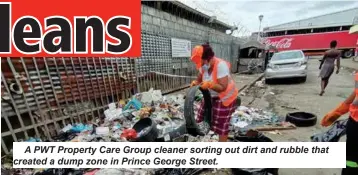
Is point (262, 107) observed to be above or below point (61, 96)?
below

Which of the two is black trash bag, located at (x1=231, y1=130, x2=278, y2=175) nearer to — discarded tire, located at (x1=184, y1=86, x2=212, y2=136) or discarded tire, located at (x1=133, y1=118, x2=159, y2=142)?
discarded tire, located at (x1=184, y1=86, x2=212, y2=136)

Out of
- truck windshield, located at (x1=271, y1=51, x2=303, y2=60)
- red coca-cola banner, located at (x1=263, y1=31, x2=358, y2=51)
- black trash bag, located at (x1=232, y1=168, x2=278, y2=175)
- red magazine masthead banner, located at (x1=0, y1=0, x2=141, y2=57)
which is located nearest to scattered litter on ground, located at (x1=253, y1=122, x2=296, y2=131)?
black trash bag, located at (x1=232, y1=168, x2=278, y2=175)

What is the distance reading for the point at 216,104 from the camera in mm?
3094

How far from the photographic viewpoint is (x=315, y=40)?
92.1 feet

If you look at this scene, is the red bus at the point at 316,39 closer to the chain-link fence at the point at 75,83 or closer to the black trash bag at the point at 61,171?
the chain-link fence at the point at 75,83

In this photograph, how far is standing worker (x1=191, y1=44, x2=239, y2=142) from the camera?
2875 millimetres

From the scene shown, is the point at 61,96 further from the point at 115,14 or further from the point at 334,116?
the point at 334,116

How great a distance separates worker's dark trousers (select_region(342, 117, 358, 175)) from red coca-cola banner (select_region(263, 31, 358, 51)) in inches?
1132

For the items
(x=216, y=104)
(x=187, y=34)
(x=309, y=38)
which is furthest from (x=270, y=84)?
(x=309, y=38)

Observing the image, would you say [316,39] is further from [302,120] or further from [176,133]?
[176,133]

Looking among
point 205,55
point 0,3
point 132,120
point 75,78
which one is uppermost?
point 0,3

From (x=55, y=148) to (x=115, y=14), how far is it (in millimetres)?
2259

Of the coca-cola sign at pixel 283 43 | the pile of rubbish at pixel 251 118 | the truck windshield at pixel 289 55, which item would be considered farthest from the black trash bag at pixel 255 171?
the coca-cola sign at pixel 283 43

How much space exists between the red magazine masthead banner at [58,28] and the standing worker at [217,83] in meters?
1.50
